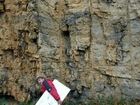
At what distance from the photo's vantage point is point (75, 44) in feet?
21.4

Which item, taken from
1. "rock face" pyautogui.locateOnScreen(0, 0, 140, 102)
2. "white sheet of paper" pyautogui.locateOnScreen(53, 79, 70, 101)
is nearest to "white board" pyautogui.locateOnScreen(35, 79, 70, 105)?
"white sheet of paper" pyautogui.locateOnScreen(53, 79, 70, 101)

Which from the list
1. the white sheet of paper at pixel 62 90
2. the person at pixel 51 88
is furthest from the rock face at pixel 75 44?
the person at pixel 51 88

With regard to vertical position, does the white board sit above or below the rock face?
below

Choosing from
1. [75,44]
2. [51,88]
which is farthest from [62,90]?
[75,44]

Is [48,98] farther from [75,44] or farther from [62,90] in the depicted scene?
[75,44]

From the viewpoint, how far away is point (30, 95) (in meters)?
7.22

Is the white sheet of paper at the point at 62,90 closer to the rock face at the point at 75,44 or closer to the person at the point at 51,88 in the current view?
the person at the point at 51,88

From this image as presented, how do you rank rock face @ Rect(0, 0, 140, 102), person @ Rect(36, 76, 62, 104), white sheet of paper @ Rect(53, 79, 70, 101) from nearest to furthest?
person @ Rect(36, 76, 62, 104)
white sheet of paper @ Rect(53, 79, 70, 101)
rock face @ Rect(0, 0, 140, 102)

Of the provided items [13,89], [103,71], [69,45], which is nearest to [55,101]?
[103,71]

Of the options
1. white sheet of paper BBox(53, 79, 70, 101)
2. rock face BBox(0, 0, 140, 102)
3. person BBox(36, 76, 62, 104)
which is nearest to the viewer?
person BBox(36, 76, 62, 104)

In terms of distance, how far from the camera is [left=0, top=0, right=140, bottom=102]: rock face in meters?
5.86

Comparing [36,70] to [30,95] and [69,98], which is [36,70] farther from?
[69,98]

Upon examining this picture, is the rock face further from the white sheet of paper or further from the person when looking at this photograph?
the person

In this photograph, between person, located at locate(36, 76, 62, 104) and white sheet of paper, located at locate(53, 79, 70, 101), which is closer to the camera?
person, located at locate(36, 76, 62, 104)
